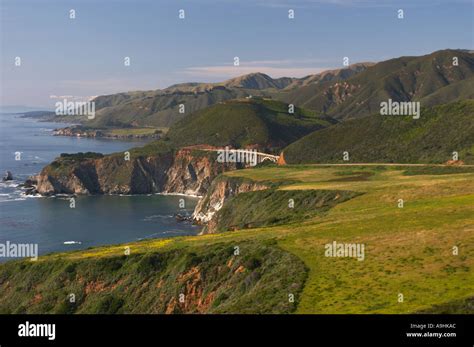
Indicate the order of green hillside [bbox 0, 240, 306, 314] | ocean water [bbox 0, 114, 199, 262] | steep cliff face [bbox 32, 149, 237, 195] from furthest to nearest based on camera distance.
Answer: steep cliff face [bbox 32, 149, 237, 195]
ocean water [bbox 0, 114, 199, 262]
green hillside [bbox 0, 240, 306, 314]

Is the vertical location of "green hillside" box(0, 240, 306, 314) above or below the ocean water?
above

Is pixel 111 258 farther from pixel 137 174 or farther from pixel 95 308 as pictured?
pixel 137 174

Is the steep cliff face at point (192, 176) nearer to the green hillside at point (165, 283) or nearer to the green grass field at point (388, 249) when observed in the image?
the green grass field at point (388, 249)

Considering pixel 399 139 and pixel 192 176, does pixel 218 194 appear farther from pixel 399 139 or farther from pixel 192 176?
pixel 399 139

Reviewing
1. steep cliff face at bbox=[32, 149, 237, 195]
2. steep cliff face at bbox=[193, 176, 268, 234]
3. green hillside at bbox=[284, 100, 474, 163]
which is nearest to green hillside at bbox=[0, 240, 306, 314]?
steep cliff face at bbox=[193, 176, 268, 234]

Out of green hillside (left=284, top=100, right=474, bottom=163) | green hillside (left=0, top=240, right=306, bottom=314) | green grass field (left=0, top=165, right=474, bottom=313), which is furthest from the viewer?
green hillside (left=284, top=100, right=474, bottom=163)

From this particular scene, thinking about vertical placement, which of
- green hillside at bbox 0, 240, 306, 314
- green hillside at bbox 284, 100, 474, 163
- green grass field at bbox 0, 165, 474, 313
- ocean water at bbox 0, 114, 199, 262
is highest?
green hillside at bbox 284, 100, 474, 163

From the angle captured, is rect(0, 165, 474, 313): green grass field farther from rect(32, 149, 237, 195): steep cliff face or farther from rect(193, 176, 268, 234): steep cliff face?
rect(32, 149, 237, 195): steep cliff face
